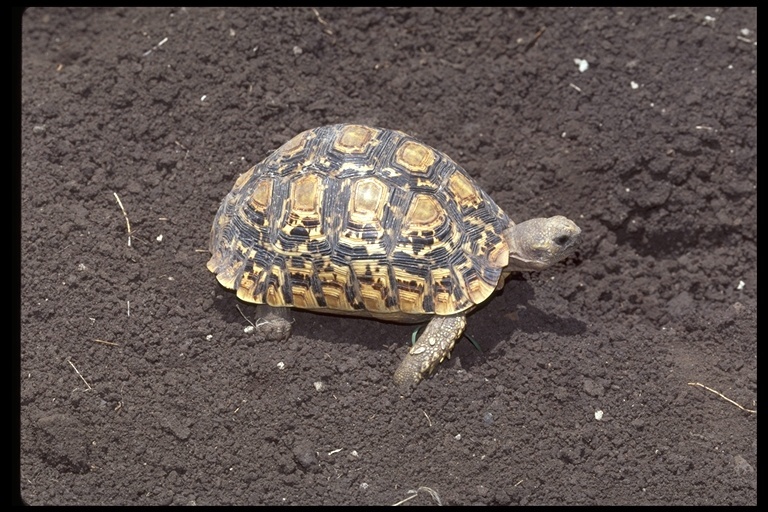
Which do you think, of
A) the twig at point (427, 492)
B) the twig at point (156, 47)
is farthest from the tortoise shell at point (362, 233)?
the twig at point (156, 47)

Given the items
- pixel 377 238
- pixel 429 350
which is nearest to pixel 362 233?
pixel 377 238

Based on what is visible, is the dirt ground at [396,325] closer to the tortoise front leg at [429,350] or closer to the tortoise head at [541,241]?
the tortoise front leg at [429,350]

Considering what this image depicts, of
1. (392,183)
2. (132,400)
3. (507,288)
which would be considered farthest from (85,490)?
(507,288)

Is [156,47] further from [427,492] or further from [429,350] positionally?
[427,492]

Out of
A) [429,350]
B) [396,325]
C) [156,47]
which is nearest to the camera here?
[429,350]

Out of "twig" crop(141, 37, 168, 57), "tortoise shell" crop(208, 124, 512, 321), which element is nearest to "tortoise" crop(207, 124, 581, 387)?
"tortoise shell" crop(208, 124, 512, 321)
